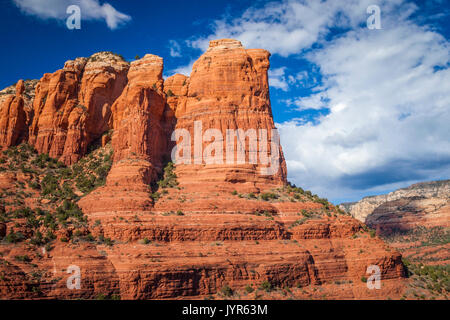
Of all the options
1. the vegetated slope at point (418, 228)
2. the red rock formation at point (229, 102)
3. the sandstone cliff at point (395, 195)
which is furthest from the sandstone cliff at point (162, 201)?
the sandstone cliff at point (395, 195)

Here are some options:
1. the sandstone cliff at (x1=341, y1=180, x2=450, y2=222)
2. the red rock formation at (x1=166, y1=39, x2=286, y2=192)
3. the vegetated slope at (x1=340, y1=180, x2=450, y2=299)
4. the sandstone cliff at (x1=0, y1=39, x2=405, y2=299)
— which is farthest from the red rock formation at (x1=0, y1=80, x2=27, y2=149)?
the sandstone cliff at (x1=341, y1=180, x2=450, y2=222)

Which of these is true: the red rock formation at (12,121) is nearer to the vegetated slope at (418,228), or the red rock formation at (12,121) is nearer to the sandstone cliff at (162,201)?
the sandstone cliff at (162,201)

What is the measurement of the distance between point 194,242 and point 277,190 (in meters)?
17.3

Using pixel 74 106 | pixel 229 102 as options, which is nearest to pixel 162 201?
pixel 229 102

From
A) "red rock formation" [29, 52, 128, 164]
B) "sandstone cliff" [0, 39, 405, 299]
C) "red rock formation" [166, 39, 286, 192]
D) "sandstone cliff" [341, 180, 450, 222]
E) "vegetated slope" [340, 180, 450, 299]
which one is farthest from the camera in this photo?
"sandstone cliff" [341, 180, 450, 222]

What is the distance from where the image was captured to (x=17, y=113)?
63.7m

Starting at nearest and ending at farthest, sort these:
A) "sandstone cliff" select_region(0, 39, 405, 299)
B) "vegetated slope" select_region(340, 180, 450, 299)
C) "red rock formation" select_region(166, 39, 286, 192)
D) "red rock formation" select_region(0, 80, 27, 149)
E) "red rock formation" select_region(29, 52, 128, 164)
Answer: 1. "sandstone cliff" select_region(0, 39, 405, 299)
2. "red rock formation" select_region(166, 39, 286, 192)
3. "red rock formation" select_region(0, 80, 27, 149)
4. "red rock formation" select_region(29, 52, 128, 164)
5. "vegetated slope" select_region(340, 180, 450, 299)

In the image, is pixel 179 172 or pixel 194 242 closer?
pixel 194 242

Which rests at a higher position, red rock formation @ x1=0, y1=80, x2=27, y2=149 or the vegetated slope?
red rock formation @ x1=0, y1=80, x2=27, y2=149

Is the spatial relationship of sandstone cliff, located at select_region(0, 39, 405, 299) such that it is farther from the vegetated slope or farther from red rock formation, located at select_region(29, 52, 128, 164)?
the vegetated slope

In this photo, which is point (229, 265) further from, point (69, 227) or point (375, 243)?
point (375, 243)

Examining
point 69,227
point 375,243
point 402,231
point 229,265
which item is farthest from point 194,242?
point 402,231

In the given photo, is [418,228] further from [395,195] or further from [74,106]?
[74,106]
